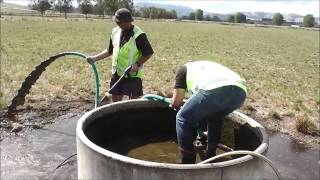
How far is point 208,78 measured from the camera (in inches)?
156

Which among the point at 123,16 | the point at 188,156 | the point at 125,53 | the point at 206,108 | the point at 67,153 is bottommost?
the point at 67,153

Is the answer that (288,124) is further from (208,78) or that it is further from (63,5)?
(63,5)

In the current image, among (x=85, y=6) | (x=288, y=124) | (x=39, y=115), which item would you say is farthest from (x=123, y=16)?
(x=85, y=6)

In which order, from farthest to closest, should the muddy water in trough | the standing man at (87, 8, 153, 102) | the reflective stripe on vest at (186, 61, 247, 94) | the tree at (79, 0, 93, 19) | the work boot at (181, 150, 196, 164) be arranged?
the tree at (79, 0, 93, 19) < the standing man at (87, 8, 153, 102) < the muddy water in trough < the work boot at (181, 150, 196, 164) < the reflective stripe on vest at (186, 61, 247, 94)

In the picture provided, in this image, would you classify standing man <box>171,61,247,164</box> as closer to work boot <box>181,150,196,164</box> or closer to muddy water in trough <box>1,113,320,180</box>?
work boot <box>181,150,196,164</box>

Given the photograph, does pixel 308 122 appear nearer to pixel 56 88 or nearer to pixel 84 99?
pixel 84 99

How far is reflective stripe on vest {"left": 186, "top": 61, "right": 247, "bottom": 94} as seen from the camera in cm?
394

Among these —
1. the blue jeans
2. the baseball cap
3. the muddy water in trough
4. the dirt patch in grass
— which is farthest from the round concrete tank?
the dirt patch in grass

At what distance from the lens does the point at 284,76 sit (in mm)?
15047

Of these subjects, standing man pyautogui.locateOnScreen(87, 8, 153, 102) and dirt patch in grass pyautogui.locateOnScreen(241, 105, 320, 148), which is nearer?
standing man pyautogui.locateOnScreen(87, 8, 153, 102)

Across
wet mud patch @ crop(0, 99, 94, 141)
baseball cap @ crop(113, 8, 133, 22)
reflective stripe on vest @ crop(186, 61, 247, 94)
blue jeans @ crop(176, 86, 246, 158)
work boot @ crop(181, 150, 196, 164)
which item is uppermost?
Result: baseball cap @ crop(113, 8, 133, 22)

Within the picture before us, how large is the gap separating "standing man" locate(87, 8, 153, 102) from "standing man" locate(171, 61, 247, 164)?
5.78ft

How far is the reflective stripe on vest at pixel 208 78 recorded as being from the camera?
12.9ft

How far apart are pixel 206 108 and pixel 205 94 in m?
0.16
